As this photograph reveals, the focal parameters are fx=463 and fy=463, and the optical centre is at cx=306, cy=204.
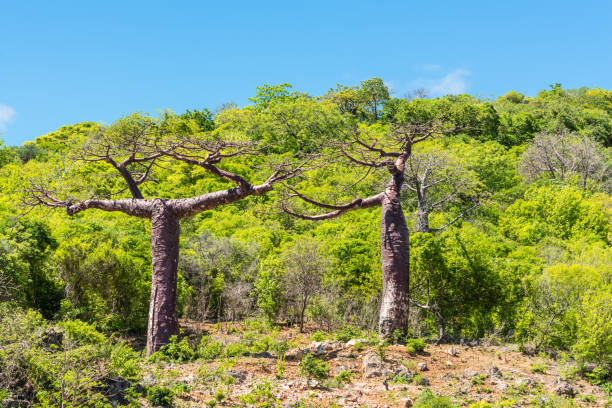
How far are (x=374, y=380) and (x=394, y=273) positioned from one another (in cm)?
236

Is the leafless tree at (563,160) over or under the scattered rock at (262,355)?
over

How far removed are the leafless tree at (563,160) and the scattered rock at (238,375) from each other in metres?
26.8

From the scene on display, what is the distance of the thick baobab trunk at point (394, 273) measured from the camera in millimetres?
8953

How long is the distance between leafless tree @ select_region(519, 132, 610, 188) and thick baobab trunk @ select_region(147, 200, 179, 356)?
87.1ft

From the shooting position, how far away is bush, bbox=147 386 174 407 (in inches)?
225

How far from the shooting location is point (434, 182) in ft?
63.4

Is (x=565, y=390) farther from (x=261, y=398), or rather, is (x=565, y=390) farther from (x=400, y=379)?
(x=261, y=398)

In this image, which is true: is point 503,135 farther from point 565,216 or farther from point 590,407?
point 590,407

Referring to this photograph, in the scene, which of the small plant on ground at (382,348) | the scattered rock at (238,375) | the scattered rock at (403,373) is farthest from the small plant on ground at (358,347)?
the scattered rock at (238,375)

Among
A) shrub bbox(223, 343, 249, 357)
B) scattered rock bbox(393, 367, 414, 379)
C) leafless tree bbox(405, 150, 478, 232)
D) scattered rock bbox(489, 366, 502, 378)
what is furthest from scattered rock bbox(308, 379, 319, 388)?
leafless tree bbox(405, 150, 478, 232)

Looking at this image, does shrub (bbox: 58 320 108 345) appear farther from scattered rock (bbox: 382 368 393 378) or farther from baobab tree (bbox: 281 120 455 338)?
scattered rock (bbox: 382 368 393 378)

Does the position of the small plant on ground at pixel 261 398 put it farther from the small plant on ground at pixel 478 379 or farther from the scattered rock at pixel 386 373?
the small plant on ground at pixel 478 379

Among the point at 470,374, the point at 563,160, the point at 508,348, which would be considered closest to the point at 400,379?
the point at 470,374

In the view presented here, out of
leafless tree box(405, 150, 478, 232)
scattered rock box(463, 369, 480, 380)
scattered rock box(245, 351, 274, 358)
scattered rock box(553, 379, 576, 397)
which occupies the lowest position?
scattered rock box(553, 379, 576, 397)
